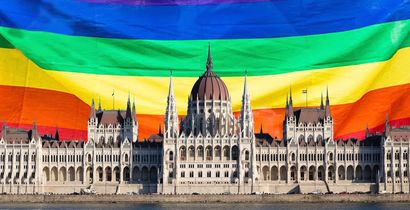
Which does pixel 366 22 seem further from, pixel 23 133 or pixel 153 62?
pixel 23 133

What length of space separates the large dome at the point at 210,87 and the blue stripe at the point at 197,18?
6.99ft

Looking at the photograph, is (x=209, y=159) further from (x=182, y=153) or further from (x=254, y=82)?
(x=254, y=82)

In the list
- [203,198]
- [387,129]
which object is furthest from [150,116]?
[387,129]

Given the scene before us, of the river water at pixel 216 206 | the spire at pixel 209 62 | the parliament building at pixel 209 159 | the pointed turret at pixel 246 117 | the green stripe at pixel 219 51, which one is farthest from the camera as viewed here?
the spire at pixel 209 62

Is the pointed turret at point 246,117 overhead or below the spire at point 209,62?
below

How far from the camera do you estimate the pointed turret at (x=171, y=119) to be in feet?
247

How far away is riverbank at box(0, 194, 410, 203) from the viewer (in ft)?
231

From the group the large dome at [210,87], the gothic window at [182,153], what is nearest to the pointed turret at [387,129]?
the large dome at [210,87]

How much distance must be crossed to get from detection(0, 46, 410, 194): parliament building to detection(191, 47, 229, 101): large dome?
0.05 m

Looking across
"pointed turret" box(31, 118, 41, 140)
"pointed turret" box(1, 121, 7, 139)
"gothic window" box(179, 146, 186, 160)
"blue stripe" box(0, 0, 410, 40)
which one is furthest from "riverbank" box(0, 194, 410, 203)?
"blue stripe" box(0, 0, 410, 40)

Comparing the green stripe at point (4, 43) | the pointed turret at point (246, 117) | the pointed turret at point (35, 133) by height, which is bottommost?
the pointed turret at point (35, 133)

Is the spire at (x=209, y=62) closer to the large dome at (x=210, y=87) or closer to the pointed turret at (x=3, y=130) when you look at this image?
the large dome at (x=210, y=87)

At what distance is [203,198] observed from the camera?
234ft

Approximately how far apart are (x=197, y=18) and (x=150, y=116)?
576 cm
